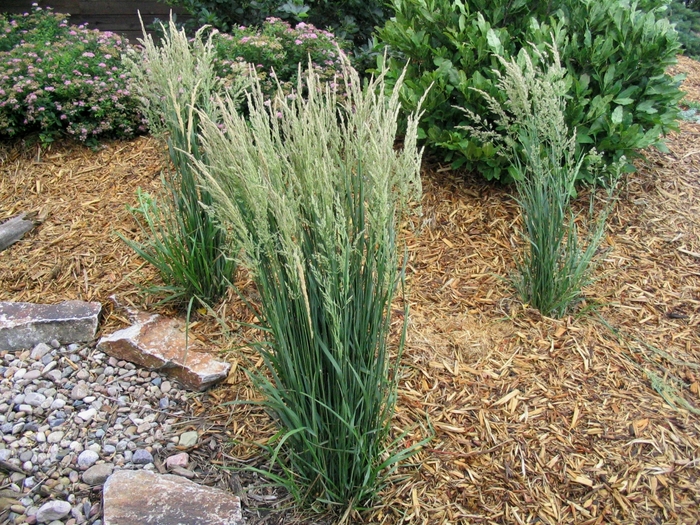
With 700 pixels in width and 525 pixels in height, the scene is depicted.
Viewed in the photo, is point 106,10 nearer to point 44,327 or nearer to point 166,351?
point 44,327

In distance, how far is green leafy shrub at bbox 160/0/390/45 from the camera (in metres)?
4.93

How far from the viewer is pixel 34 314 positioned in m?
2.90

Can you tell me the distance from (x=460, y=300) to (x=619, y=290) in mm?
825

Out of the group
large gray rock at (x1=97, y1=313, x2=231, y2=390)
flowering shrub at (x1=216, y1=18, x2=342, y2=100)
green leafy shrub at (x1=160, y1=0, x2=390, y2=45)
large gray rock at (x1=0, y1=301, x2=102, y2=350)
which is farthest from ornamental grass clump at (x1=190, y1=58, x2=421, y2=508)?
green leafy shrub at (x1=160, y1=0, x2=390, y2=45)

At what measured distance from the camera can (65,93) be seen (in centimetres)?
397

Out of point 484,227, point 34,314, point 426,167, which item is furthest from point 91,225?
point 484,227

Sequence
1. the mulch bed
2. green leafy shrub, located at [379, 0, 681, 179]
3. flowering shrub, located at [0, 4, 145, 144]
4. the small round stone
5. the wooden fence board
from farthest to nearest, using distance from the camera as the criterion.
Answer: the wooden fence board → flowering shrub, located at [0, 4, 145, 144] → green leafy shrub, located at [379, 0, 681, 179] → the small round stone → the mulch bed

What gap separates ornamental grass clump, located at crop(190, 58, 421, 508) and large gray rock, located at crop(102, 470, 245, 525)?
252mm

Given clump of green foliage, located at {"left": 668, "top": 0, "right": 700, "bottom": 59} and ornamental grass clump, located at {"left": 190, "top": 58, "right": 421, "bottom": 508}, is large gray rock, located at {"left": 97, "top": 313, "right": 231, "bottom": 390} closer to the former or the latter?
ornamental grass clump, located at {"left": 190, "top": 58, "right": 421, "bottom": 508}

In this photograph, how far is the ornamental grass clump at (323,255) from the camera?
160 centimetres

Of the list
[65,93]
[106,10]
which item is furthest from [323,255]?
[106,10]

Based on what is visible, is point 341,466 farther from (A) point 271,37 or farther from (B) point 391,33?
(A) point 271,37

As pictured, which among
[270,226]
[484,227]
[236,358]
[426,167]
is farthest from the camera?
[426,167]

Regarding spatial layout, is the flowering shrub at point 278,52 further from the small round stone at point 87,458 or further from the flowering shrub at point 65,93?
the small round stone at point 87,458
